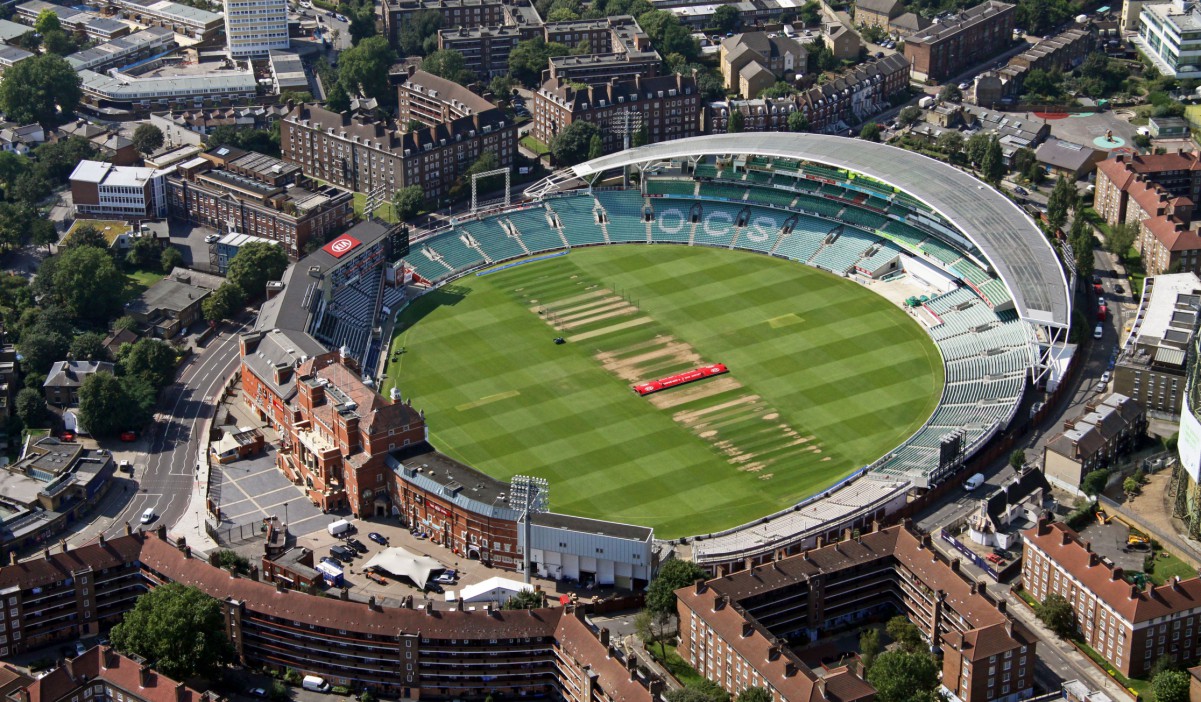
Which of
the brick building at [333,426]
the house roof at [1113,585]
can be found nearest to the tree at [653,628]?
the brick building at [333,426]

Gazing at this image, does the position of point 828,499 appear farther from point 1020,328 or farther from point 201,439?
point 201,439

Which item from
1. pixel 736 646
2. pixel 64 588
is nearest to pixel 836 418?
pixel 736 646

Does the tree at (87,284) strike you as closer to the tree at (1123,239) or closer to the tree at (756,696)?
the tree at (756,696)

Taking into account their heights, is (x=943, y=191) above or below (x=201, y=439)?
above

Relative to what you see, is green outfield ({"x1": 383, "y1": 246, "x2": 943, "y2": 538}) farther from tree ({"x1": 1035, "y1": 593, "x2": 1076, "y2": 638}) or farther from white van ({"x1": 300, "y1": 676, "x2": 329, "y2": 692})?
white van ({"x1": 300, "y1": 676, "x2": 329, "y2": 692})

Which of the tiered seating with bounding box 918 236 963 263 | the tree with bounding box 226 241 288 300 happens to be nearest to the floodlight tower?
the tree with bounding box 226 241 288 300

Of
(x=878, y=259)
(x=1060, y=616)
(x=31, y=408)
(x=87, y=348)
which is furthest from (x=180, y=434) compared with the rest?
(x=1060, y=616)
